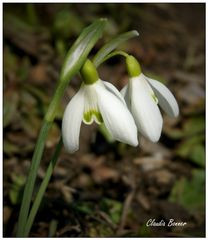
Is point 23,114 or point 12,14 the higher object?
point 12,14

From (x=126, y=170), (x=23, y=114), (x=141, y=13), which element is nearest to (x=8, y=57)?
(x=23, y=114)

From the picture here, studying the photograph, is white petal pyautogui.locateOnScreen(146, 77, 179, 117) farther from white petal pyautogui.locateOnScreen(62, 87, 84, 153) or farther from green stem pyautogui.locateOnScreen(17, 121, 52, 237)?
green stem pyautogui.locateOnScreen(17, 121, 52, 237)

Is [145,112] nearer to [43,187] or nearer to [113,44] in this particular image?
[113,44]

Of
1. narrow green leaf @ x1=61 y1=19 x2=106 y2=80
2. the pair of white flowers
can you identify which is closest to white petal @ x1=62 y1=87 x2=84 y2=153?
the pair of white flowers

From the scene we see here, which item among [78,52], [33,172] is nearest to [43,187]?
[33,172]

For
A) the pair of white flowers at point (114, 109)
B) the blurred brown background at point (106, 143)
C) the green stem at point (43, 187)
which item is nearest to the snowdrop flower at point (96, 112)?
the pair of white flowers at point (114, 109)

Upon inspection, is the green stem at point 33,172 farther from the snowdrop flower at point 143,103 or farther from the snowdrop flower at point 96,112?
the snowdrop flower at point 143,103

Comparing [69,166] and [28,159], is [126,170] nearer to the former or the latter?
[69,166]
